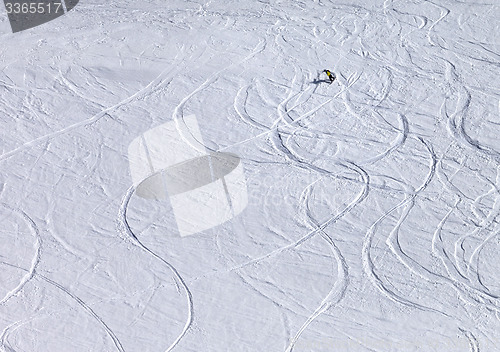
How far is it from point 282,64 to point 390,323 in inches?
149

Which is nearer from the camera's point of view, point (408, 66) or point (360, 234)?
point (360, 234)

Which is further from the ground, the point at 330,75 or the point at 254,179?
the point at 330,75

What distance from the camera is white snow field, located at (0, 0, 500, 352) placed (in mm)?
6719

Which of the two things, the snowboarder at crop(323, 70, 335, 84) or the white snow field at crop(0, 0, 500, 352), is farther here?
the snowboarder at crop(323, 70, 335, 84)

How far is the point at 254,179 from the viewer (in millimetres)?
7875

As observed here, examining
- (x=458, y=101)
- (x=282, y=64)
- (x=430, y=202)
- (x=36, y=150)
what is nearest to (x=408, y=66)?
(x=458, y=101)

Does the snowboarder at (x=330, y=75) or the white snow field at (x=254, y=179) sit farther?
the snowboarder at (x=330, y=75)

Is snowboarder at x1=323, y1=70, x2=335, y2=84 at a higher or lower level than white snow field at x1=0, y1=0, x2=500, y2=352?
higher

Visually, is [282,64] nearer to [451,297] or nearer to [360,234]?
[360,234]

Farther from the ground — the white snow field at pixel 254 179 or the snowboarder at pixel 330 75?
the snowboarder at pixel 330 75

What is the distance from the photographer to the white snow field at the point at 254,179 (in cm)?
672

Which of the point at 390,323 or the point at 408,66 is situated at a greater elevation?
the point at 408,66

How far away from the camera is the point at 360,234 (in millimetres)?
7270

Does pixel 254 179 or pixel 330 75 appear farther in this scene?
pixel 330 75
